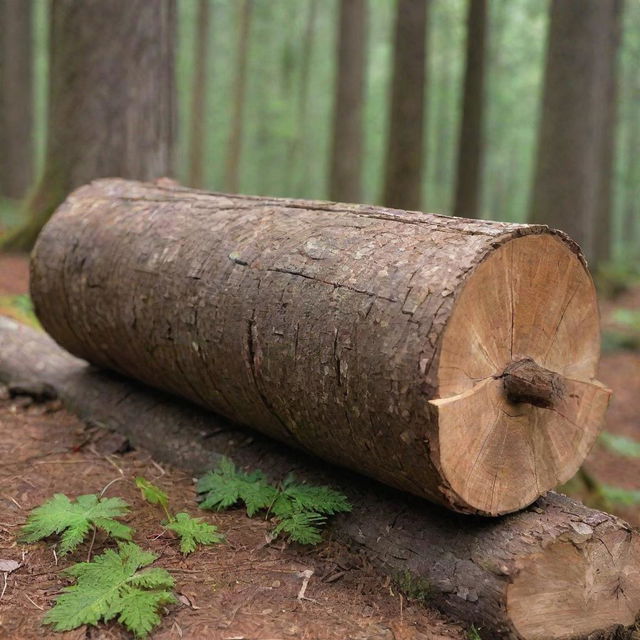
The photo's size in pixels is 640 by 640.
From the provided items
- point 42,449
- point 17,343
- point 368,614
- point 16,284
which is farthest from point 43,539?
point 16,284

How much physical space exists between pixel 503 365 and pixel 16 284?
5654 mm

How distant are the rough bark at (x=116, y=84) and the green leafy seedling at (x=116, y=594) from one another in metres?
4.45

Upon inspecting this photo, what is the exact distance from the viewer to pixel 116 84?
645cm

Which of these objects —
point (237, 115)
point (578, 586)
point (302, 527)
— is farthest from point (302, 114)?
point (578, 586)

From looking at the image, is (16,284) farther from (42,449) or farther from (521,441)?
(521,441)

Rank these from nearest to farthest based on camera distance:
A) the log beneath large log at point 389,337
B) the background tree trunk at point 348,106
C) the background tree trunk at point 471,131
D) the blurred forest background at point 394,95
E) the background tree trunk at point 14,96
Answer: the log beneath large log at point 389,337 → the blurred forest background at point 394,95 → the background tree trunk at point 471,131 → the background tree trunk at point 348,106 → the background tree trunk at point 14,96

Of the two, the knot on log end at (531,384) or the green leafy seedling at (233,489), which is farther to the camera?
the green leafy seedling at (233,489)

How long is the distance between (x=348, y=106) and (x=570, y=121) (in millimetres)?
4271

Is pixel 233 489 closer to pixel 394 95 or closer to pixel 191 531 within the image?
pixel 191 531

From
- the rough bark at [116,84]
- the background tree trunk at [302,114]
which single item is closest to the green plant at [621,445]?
the rough bark at [116,84]

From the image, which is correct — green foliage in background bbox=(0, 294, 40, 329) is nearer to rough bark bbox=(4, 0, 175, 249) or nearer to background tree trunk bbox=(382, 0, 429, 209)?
rough bark bbox=(4, 0, 175, 249)

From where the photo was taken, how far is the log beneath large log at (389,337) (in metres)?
2.41

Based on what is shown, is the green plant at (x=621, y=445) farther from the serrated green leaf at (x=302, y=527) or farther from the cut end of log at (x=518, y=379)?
the serrated green leaf at (x=302, y=527)

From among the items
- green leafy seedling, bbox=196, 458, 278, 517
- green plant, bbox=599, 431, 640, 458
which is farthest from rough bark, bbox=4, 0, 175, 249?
green plant, bbox=599, 431, 640, 458
